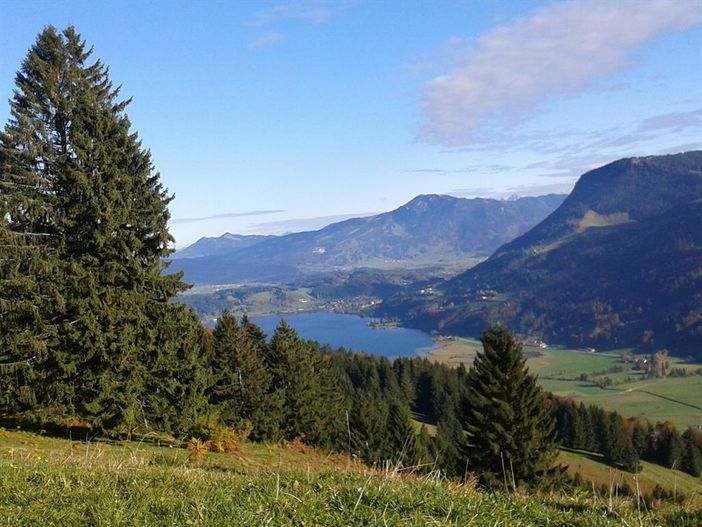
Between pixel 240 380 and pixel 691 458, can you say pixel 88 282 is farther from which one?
pixel 691 458

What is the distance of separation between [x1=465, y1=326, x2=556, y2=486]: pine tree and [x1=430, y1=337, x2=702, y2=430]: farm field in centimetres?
7275

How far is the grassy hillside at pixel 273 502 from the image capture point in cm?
440

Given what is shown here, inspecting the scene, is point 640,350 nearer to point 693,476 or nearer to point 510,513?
point 693,476

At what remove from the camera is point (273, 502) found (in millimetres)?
4660

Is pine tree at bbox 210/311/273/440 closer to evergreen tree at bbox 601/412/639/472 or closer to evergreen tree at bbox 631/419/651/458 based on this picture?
evergreen tree at bbox 601/412/639/472

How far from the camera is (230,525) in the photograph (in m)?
4.18

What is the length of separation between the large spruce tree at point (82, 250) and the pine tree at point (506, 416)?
50.1ft

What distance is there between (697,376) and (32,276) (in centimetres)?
15347

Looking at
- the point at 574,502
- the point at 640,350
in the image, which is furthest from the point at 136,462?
the point at 640,350

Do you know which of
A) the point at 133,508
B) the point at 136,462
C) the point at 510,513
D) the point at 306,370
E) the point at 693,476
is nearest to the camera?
the point at 133,508

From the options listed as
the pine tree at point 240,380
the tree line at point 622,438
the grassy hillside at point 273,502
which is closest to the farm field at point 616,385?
the tree line at point 622,438

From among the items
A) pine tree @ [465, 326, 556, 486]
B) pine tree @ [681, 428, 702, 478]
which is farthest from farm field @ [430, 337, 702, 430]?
pine tree @ [465, 326, 556, 486]

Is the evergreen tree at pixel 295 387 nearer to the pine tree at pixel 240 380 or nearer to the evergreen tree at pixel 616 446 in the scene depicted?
the pine tree at pixel 240 380

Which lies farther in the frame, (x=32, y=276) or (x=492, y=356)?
(x=492, y=356)
